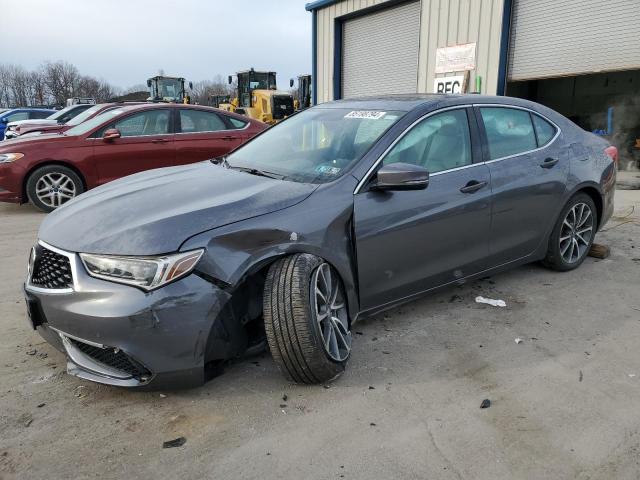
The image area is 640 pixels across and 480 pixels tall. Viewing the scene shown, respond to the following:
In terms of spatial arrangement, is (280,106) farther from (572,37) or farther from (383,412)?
(383,412)

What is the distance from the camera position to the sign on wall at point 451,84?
10844 mm

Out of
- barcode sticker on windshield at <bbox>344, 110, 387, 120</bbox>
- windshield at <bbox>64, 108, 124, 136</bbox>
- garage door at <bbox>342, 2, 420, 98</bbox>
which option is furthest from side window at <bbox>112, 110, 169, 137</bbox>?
garage door at <bbox>342, 2, 420, 98</bbox>

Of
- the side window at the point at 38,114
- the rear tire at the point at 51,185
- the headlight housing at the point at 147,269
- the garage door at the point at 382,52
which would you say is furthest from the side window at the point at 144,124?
the side window at the point at 38,114

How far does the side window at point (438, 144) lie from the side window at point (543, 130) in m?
0.88

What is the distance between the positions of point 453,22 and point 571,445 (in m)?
10.3

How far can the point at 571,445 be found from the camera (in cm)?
236

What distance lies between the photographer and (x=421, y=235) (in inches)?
130

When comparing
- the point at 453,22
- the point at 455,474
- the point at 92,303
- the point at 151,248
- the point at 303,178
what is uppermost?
the point at 453,22

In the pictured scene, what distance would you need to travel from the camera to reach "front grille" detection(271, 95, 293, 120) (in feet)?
70.9

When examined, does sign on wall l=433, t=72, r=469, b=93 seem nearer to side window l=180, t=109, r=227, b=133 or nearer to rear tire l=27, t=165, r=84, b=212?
side window l=180, t=109, r=227, b=133

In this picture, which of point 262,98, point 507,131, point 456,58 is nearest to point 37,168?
point 507,131

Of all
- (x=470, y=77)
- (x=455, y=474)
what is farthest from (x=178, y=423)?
(x=470, y=77)

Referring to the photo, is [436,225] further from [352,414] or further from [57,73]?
[57,73]

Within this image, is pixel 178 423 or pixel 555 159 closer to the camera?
pixel 178 423
